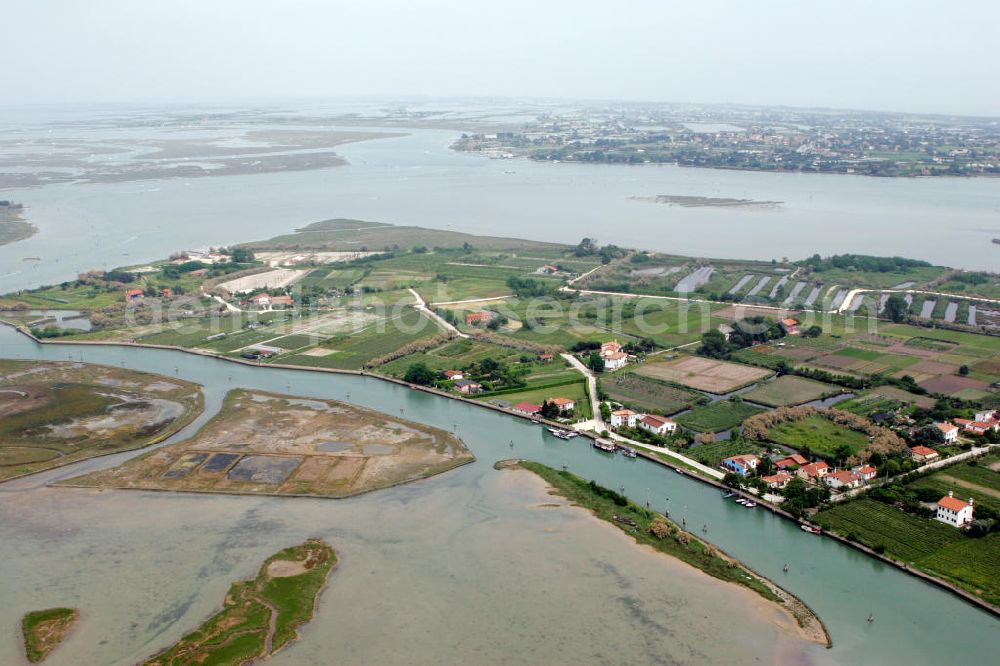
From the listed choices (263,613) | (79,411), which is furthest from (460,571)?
(79,411)

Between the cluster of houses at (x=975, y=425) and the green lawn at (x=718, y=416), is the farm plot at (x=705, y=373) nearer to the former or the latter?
the green lawn at (x=718, y=416)

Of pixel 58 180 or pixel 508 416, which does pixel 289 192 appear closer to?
pixel 58 180

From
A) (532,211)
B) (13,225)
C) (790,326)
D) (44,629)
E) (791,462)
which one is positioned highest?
(532,211)

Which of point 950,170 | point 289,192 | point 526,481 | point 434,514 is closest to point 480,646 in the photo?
point 434,514

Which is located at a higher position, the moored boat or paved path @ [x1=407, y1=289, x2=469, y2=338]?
paved path @ [x1=407, y1=289, x2=469, y2=338]

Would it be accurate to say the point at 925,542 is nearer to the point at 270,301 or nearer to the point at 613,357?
the point at 613,357

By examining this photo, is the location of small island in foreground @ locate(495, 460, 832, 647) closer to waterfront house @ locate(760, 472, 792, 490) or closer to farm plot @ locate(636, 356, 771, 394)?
waterfront house @ locate(760, 472, 792, 490)

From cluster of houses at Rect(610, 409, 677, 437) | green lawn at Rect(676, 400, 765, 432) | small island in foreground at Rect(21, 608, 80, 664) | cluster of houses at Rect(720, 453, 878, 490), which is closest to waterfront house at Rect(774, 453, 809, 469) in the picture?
cluster of houses at Rect(720, 453, 878, 490)
